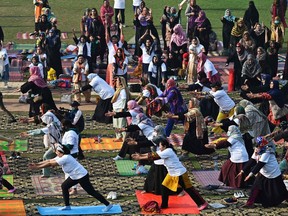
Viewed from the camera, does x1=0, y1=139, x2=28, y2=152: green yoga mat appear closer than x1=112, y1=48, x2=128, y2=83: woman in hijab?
Yes

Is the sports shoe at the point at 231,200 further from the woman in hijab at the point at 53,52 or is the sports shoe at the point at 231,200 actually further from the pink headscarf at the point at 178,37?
the pink headscarf at the point at 178,37

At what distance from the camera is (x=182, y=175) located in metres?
20.6

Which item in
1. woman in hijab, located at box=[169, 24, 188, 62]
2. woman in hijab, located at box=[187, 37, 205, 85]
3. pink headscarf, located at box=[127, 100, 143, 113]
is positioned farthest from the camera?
woman in hijab, located at box=[169, 24, 188, 62]

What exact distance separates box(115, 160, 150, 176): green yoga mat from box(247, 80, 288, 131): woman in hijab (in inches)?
129

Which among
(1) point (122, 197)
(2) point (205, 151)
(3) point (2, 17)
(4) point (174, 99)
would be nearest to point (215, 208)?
(1) point (122, 197)

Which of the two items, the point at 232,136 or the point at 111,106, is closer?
the point at 232,136

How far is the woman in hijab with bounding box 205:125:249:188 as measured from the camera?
21875mm

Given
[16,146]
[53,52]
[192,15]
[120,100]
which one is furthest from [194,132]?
[192,15]

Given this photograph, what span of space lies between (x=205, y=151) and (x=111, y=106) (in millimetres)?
3789

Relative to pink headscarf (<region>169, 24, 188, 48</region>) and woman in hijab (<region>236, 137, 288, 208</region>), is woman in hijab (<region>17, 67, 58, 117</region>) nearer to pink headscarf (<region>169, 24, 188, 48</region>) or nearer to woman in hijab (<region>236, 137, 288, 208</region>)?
pink headscarf (<region>169, 24, 188, 48</region>)

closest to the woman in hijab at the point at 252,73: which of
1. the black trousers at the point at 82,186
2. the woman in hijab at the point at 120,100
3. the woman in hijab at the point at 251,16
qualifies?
the woman in hijab at the point at 120,100

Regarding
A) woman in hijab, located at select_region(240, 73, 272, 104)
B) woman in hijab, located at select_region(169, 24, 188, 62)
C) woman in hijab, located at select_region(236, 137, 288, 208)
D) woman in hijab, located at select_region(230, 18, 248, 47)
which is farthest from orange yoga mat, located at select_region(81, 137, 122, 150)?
woman in hijab, located at select_region(230, 18, 248, 47)

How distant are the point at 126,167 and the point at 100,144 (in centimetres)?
209

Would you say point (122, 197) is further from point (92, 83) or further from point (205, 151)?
point (92, 83)
